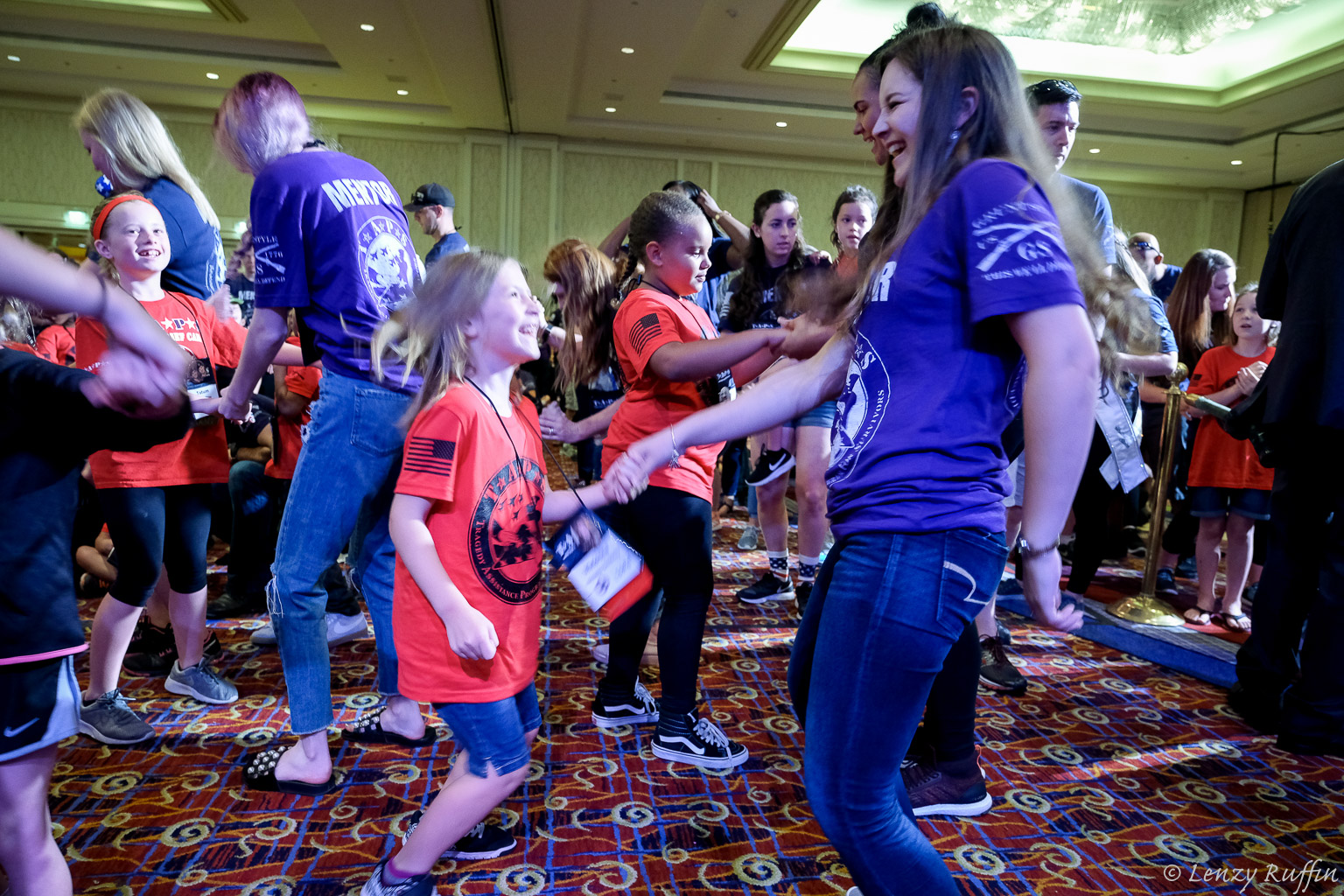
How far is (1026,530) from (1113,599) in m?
3.39

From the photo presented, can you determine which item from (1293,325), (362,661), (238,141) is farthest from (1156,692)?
(238,141)

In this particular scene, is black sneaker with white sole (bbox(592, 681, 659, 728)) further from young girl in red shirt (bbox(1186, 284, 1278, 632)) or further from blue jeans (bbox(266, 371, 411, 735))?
young girl in red shirt (bbox(1186, 284, 1278, 632))

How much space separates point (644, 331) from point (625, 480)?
75cm

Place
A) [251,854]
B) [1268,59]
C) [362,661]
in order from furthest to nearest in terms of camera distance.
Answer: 1. [1268,59]
2. [362,661]
3. [251,854]

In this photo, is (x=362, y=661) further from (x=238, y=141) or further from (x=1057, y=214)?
(x=1057, y=214)

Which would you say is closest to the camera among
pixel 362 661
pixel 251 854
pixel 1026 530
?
pixel 1026 530

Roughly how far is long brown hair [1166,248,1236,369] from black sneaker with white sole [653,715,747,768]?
324 cm

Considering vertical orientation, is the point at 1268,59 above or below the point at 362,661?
above

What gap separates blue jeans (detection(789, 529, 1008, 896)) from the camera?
1021mm

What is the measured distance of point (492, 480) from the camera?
4.81 feet

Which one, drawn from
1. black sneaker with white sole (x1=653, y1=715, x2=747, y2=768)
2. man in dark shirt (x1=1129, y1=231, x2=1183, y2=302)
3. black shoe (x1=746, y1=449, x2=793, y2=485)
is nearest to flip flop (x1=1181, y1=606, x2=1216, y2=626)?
man in dark shirt (x1=1129, y1=231, x2=1183, y2=302)

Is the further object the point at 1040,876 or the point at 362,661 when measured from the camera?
the point at 362,661

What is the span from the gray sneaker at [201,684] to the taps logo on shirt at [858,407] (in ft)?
6.55

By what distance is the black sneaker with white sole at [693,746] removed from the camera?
6.80ft
